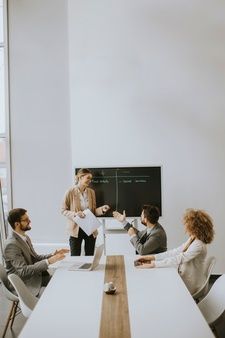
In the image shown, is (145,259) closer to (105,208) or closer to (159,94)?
(105,208)

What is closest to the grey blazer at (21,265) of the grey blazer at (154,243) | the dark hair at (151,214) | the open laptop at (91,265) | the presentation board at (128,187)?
the open laptop at (91,265)

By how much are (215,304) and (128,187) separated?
8.68 ft

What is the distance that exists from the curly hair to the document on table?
5.08ft

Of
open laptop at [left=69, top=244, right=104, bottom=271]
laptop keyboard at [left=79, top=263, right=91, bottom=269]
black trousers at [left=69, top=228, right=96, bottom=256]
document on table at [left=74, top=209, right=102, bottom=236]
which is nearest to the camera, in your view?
open laptop at [left=69, top=244, right=104, bottom=271]

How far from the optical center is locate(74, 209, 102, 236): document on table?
504 cm

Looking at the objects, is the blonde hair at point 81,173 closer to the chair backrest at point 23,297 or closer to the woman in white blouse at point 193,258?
the woman in white blouse at point 193,258

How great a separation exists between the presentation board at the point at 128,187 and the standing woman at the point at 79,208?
0.12 meters

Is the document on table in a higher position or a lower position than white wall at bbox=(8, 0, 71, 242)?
lower

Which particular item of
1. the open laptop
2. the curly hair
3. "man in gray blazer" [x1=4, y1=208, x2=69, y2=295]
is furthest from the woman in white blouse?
"man in gray blazer" [x1=4, y1=208, x2=69, y2=295]

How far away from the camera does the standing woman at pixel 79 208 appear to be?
5.12 metres

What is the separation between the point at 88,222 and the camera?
16.6 ft

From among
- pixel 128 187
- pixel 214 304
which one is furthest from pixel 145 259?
pixel 128 187

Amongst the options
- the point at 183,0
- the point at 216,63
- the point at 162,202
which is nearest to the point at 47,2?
the point at 183,0

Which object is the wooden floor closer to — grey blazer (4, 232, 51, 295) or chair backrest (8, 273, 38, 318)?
grey blazer (4, 232, 51, 295)
